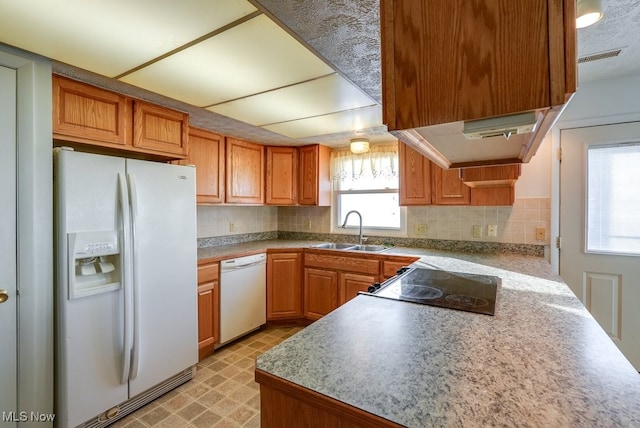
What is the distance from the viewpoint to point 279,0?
1.05 m

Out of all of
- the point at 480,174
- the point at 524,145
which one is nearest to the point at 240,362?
the point at 480,174

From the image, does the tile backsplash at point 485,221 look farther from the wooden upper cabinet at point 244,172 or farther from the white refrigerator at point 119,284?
the white refrigerator at point 119,284

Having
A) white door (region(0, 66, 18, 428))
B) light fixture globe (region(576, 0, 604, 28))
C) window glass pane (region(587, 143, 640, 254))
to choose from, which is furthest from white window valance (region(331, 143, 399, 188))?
white door (region(0, 66, 18, 428))

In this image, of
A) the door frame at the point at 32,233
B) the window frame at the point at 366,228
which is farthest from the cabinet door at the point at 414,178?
the door frame at the point at 32,233

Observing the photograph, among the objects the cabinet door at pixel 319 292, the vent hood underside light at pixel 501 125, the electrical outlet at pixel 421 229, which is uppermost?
the vent hood underside light at pixel 501 125

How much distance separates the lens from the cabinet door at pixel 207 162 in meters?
2.71

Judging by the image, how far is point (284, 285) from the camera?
125 inches

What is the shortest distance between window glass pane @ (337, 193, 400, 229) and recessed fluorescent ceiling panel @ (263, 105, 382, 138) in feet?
3.26

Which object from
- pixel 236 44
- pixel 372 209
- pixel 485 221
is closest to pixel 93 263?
pixel 236 44

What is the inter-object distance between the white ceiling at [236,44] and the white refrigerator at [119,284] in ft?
1.85

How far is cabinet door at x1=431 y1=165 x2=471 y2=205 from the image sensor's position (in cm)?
258

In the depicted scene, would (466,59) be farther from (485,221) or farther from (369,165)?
(369,165)

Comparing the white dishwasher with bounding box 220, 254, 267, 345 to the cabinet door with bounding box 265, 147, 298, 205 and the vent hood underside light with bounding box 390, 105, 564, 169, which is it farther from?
the vent hood underside light with bounding box 390, 105, 564, 169

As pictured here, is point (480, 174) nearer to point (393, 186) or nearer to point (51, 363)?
point (393, 186)
